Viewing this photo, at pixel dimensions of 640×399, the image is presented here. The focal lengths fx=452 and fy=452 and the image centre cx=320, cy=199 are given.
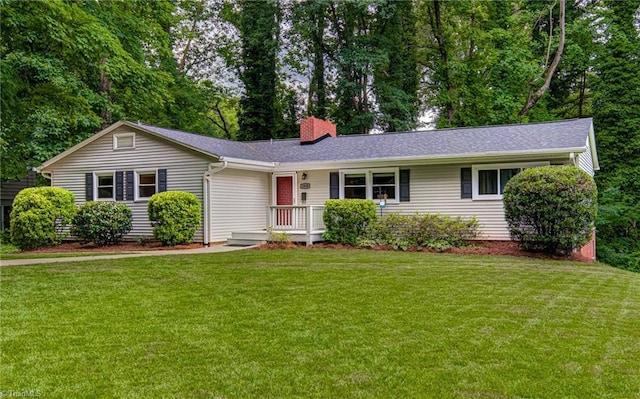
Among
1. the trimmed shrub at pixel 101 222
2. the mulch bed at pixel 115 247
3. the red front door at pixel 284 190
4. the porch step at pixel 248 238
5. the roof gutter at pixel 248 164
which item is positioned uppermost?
the roof gutter at pixel 248 164

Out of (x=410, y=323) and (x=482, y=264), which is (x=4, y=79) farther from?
(x=482, y=264)

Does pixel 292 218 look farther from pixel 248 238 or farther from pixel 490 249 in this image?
pixel 490 249

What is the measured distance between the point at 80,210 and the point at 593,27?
22477mm

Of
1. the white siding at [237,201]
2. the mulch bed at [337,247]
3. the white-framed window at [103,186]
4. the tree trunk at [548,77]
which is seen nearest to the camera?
the mulch bed at [337,247]

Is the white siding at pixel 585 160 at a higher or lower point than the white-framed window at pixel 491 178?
higher

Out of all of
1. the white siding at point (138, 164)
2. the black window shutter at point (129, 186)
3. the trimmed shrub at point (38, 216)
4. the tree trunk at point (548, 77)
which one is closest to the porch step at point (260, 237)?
the white siding at point (138, 164)

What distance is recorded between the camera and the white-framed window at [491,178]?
502 inches

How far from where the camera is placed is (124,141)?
48.3 feet

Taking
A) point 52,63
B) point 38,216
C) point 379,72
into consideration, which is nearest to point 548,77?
point 379,72

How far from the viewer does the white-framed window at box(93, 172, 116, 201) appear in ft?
49.2

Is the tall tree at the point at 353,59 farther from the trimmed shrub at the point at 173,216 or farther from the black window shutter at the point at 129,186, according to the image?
the trimmed shrub at the point at 173,216

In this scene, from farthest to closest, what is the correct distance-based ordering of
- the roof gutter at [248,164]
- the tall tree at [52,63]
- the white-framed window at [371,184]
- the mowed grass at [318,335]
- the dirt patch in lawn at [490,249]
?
the white-framed window at [371,184] < the roof gutter at [248,164] < the dirt patch in lawn at [490,249] < the tall tree at [52,63] < the mowed grass at [318,335]

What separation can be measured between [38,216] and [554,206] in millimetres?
13739

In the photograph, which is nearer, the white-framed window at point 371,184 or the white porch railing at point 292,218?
the white porch railing at point 292,218
